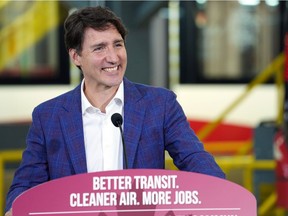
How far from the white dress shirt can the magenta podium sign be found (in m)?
0.27

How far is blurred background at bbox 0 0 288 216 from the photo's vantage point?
507 cm

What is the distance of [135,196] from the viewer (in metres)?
1.68

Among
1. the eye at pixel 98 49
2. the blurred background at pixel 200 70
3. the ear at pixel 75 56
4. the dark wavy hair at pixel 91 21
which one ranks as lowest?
the blurred background at pixel 200 70

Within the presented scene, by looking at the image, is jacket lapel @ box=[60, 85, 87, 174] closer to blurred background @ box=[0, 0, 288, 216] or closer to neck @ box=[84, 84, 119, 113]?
neck @ box=[84, 84, 119, 113]

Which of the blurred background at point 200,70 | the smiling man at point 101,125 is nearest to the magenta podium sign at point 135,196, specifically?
the smiling man at point 101,125

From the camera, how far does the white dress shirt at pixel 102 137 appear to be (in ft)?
6.43

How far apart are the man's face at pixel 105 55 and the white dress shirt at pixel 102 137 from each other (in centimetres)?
7

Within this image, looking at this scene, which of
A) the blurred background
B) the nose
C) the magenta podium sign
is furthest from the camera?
the blurred background

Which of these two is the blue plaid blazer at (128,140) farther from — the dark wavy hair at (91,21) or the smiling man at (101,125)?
the dark wavy hair at (91,21)

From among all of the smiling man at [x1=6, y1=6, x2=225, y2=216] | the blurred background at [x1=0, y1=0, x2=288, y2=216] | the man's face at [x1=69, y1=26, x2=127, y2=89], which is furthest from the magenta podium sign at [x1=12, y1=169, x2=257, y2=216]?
the blurred background at [x1=0, y1=0, x2=288, y2=216]

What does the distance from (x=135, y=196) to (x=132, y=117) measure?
0.34 meters

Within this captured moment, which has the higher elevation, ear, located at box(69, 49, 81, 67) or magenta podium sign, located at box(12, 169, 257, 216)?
ear, located at box(69, 49, 81, 67)

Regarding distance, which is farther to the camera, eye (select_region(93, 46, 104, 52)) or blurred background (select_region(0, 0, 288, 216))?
blurred background (select_region(0, 0, 288, 216))

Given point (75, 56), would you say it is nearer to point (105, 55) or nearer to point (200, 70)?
point (105, 55)
